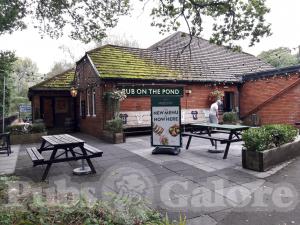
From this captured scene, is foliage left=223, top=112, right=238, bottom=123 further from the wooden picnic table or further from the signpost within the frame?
the signpost

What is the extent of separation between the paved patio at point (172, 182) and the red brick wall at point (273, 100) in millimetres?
8179

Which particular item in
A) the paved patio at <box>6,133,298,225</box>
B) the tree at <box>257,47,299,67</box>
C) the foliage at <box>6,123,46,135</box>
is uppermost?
the tree at <box>257,47,299,67</box>

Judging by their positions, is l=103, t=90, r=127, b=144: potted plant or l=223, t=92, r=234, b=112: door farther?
l=223, t=92, r=234, b=112: door

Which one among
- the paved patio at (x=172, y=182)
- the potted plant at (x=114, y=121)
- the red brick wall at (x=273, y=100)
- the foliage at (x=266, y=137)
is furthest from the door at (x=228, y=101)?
the foliage at (x=266, y=137)

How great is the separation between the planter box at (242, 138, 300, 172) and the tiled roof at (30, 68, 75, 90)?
14312 millimetres

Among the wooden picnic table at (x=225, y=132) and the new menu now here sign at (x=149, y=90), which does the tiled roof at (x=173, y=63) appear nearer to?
the new menu now here sign at (x=149, y=90)

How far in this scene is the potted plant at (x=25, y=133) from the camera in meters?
12.9

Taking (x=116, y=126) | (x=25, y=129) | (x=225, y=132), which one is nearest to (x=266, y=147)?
(x=225, y=132)

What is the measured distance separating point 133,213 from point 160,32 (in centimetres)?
718

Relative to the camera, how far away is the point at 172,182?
602 centimetres

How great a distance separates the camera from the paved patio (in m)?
4.70

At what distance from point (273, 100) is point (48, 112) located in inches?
577

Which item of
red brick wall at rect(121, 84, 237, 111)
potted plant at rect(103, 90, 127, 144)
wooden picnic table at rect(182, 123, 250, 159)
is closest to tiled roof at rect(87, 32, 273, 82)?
red brick wall at rect(121, 84, 237, 111)

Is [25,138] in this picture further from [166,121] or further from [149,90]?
[166,121]
